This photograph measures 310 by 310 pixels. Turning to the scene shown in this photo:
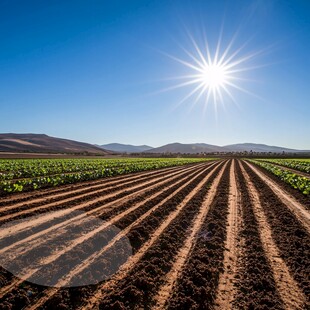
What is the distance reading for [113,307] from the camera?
4.11m

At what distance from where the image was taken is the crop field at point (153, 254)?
173 inches

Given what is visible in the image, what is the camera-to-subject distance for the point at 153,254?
20.1 ft

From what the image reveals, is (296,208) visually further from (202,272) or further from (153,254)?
(153,254)

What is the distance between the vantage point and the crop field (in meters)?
4.41

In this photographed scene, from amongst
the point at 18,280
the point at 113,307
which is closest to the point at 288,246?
the point at 113,307

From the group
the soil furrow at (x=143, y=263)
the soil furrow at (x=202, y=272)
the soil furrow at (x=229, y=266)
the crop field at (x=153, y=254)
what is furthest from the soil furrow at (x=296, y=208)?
the soil furrow at (x=143, y=263)

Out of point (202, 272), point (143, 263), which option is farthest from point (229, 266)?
point (143, 263)

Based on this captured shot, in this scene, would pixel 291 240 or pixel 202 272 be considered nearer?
pixel 202 272

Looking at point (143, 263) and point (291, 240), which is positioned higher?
point (291, 240)

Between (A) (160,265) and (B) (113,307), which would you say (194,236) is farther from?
(B) (113,307)

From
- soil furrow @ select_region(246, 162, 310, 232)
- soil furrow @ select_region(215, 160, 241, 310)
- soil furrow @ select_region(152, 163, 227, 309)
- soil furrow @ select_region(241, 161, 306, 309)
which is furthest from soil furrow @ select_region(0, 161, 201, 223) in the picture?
soil furrow @ select_region(246, 162, 310, 232)

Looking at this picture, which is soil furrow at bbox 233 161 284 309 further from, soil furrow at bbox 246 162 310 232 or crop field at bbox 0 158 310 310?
soil furrow at bbox 246 162 310 232

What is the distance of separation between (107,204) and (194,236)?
16.9ft

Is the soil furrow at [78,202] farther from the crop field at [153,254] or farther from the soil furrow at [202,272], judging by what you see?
the soil furrow at [202,272]
